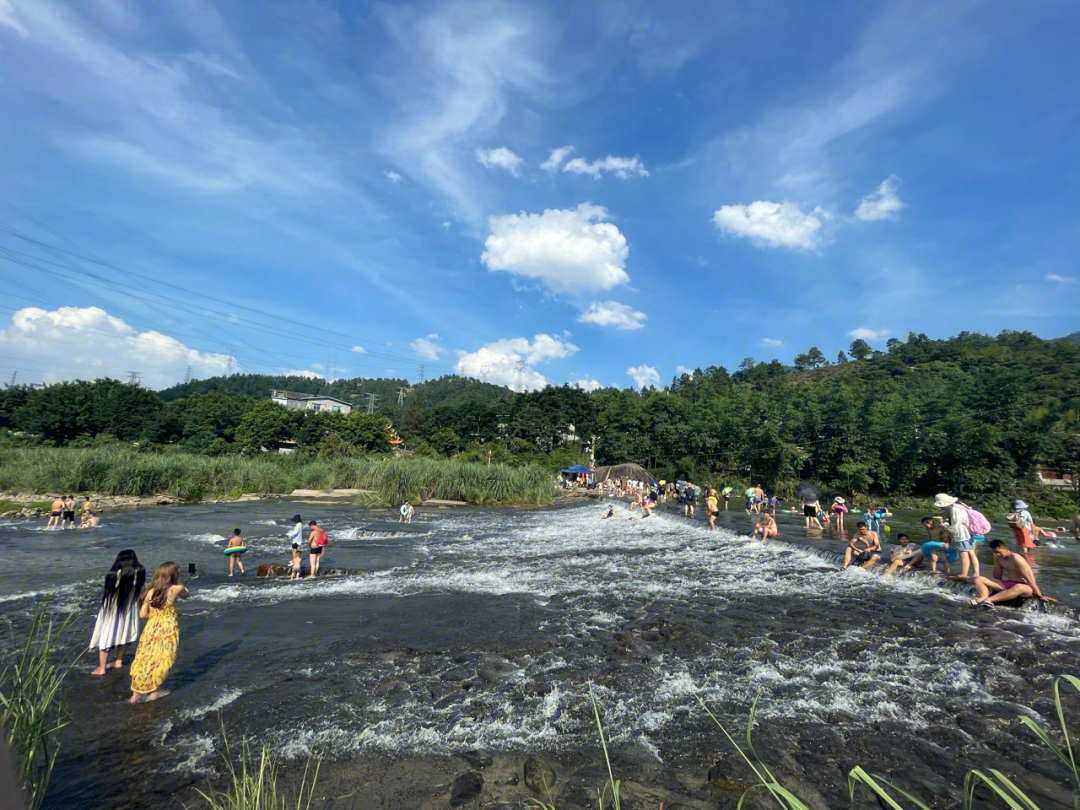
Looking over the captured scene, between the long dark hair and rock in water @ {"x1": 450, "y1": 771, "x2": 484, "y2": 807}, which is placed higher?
the long dark hair

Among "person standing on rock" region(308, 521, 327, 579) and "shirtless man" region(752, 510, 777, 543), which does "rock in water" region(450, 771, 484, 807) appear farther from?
"shirtless man" region(752, 510, 777, 543)

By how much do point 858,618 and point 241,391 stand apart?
557 feet

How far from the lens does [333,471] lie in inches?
1594

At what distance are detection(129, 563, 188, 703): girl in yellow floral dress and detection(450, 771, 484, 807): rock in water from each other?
13.4ft

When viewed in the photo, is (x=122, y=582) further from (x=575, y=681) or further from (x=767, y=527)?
(x=767, y=527)

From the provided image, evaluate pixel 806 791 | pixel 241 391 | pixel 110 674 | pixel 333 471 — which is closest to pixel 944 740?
pixel 806 791

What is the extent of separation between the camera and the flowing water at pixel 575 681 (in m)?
5.12

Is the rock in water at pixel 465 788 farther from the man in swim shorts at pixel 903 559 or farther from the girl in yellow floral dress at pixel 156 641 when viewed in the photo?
the man in swim shorts at pixel 903 559

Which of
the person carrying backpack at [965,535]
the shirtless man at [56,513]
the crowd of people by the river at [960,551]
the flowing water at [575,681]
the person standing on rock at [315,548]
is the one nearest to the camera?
the flowing water at [575,681]

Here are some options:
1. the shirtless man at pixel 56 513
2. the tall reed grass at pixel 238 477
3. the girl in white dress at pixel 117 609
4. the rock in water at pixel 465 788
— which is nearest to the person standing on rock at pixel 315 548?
the girl in white dress at pixel 117 609

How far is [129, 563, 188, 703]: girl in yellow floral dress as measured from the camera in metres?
6.71

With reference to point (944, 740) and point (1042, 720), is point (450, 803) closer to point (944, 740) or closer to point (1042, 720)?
point (944, 740)

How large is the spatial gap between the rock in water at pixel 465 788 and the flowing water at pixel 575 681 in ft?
0.32

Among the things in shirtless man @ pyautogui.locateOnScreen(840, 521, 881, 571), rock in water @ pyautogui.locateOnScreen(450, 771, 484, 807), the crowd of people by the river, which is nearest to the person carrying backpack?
the crowd of people by the river
